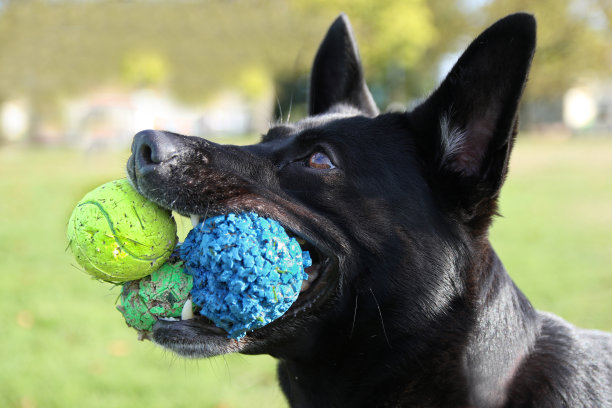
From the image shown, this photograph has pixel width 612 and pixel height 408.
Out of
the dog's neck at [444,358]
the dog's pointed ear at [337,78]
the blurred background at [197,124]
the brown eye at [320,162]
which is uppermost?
the dog's pointed ear at [337,78]

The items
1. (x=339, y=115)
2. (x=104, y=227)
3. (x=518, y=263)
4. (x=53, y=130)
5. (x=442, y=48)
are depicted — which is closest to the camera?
(x=104, y=227)

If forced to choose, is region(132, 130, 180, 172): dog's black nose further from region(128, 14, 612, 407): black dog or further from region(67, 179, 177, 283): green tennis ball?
region(67, 179, 177, 283): green tennis ball

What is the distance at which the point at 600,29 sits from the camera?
46.4 metres

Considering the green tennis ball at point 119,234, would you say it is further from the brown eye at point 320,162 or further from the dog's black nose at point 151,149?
the brown eye at point 320,162

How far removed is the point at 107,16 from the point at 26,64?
1533 cm

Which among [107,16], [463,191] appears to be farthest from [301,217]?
[107,16]

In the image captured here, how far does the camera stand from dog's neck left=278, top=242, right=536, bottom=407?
2.30 m

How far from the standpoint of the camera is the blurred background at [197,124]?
179 inches

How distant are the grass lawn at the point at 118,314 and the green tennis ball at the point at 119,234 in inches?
11.5

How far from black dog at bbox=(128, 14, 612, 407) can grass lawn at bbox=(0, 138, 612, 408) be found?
1.40 feet

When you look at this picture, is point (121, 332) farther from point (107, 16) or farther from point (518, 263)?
point (107, 16)

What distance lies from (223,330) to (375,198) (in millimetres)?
790

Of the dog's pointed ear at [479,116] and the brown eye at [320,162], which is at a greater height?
the dog's pointed ear at [479,116]

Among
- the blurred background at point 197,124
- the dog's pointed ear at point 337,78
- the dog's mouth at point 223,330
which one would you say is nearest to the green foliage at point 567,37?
the blurred background at point 197,124
